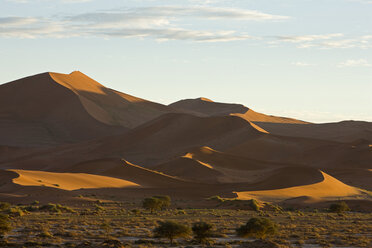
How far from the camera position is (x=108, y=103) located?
Result: 520 feet

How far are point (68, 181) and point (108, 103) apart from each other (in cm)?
8935

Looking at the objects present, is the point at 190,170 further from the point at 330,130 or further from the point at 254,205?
the point at 330,130

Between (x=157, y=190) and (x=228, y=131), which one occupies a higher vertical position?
(x=228, y=131)

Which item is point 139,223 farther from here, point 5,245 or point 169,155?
point 169,155

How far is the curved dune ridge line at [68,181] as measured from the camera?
66.8 metres

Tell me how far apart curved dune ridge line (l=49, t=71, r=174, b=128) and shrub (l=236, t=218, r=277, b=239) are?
118m

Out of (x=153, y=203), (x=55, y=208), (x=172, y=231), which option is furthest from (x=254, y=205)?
(x=172, y=231)

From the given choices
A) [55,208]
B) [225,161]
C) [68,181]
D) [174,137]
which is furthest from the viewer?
[174,137]

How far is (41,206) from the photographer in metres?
52.1

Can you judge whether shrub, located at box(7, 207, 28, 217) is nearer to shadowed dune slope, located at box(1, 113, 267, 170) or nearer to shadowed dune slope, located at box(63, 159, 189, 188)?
shadowed dune slope, located at box(63, 159, 189, 188)

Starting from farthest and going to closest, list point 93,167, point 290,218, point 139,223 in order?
point 93,167
point 290,218
point 139,223

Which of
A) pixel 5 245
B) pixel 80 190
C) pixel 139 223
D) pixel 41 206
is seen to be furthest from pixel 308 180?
pixel 5 245

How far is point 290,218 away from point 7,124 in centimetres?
10621

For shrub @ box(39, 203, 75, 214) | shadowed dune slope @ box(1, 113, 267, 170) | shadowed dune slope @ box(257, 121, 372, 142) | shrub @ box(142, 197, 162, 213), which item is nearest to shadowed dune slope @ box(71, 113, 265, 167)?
shadowed dune slope @ box(1, 113, 267, 170)
